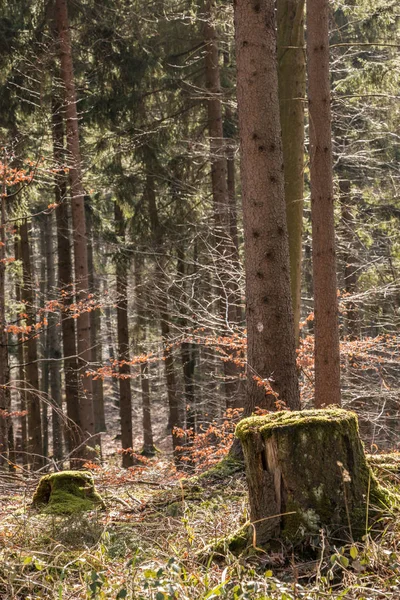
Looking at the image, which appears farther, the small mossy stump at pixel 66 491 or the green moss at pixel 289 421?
the small mossy stump at pixel 66 491

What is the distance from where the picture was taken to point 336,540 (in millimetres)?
3416

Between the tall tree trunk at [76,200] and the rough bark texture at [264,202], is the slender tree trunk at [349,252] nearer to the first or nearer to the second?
the rough bark texture at [264,202]

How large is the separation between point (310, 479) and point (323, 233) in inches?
178

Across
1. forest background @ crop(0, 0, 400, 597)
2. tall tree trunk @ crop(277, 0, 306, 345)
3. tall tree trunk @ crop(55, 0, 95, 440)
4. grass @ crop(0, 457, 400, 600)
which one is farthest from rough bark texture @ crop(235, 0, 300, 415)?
tall tree trunk @ crop(55, 0, 95, 440)

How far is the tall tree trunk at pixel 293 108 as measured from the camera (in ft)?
28.1

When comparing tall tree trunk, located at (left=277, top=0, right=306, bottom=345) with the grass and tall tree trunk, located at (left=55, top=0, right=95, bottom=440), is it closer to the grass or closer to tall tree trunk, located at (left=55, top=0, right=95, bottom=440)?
the grass

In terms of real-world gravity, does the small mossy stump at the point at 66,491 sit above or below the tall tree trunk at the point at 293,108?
below

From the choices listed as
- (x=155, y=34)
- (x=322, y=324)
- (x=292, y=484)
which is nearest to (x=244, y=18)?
(x=322, y=324)

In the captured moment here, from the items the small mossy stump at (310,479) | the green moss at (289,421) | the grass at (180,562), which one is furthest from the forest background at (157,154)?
the small mossy stump at (310,479)

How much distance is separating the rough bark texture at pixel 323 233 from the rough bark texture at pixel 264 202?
1692mm

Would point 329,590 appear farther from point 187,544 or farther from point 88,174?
point 88,174

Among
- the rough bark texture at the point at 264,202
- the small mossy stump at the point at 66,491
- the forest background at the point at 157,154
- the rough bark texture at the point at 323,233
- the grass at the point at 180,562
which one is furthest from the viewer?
the forest background at the point at 157,154

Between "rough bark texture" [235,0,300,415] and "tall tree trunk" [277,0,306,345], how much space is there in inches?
102

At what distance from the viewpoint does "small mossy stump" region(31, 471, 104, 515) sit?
5477mm
